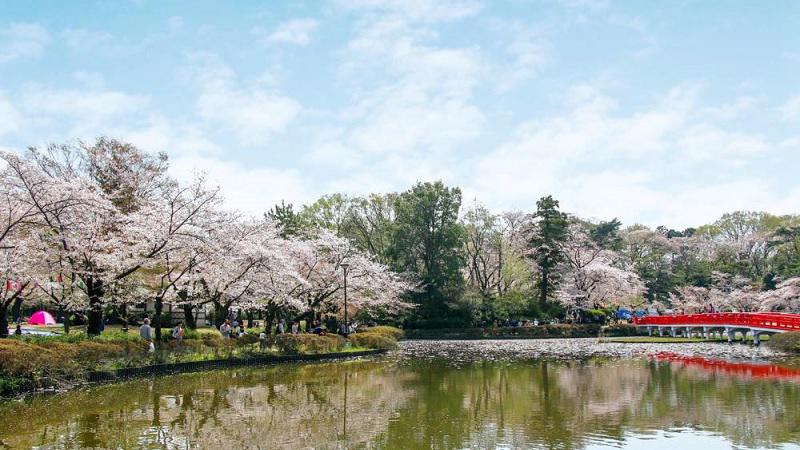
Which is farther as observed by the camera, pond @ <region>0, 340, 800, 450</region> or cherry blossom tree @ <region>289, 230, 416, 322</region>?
cherry blossom tree @ <region>289, 230, 416, 322</region>

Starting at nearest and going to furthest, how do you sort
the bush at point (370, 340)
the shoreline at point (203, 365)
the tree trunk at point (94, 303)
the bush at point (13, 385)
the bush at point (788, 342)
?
the bush at point (13, 385) → the shoreline at point (203, 365) → the tree trunk at point (94, 303) → the bush at point (788, 342) → the bush at point (370, 340)

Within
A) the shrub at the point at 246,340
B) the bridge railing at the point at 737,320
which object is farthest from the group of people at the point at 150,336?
the bridge railing at the point at 737,320

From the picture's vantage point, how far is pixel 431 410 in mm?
15352

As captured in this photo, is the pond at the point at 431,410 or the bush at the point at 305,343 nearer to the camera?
the pond at the point at 431,410

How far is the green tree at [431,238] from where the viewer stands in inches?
2122

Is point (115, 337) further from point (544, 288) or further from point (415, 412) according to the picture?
point (544, 288)

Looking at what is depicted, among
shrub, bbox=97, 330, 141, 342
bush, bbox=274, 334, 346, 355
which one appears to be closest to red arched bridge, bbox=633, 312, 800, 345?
bush, bbox=274, 334, 346, 355

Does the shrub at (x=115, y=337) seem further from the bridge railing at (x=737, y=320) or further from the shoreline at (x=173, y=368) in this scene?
the bridge railing at (x=737, y=320)

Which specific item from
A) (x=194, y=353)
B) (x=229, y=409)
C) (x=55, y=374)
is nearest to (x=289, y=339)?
(x=194, y=353)

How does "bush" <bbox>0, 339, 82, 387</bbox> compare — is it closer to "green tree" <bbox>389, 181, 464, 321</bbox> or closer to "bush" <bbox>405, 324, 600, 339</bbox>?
"bush" <bbox>405, 324, 600, 339</bbox>

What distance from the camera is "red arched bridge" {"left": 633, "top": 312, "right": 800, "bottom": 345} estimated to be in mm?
33812

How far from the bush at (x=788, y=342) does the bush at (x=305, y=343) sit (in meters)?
22.9

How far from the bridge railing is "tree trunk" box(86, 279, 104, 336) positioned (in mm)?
33125

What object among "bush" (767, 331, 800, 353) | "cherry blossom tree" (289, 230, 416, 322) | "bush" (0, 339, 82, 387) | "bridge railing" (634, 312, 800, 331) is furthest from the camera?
"cherry blossom tree" (289, 230, 416, 322)
